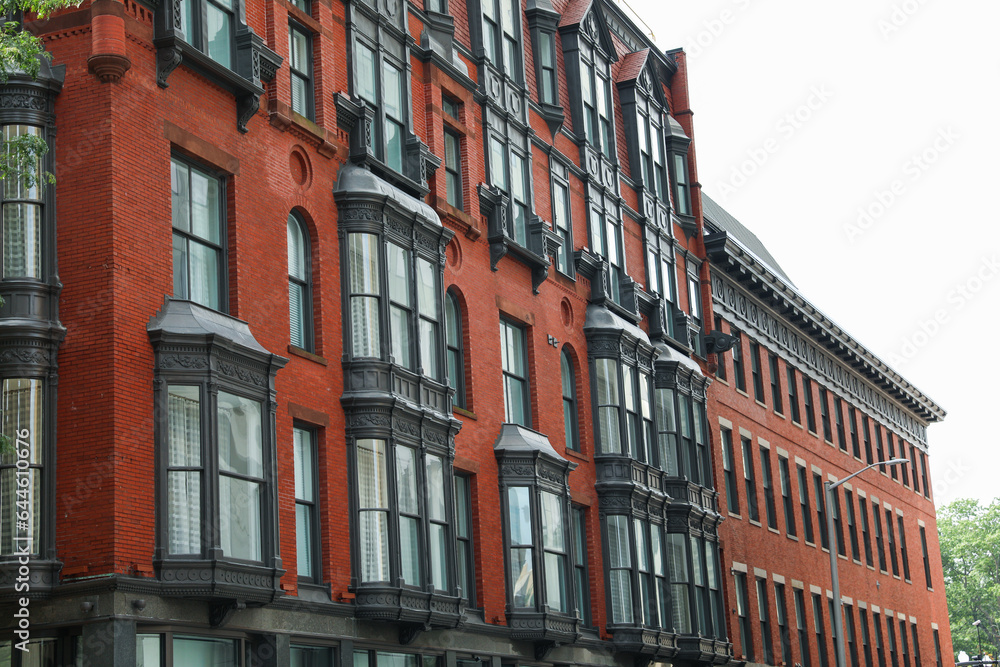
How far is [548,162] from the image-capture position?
35406 mm

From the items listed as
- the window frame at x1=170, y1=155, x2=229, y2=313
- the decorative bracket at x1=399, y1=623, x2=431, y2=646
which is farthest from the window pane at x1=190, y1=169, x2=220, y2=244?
the decorative bracket at x1=399, y1=623, x2=431, y2=646

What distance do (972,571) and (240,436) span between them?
10031 centimetres

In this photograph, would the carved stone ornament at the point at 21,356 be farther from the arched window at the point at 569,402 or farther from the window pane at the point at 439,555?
the arched window at the point at 569,402

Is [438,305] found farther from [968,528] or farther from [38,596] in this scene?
[968,528]

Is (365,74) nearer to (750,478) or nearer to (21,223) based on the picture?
(21,223)

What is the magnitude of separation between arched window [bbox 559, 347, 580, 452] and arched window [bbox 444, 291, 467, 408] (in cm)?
521

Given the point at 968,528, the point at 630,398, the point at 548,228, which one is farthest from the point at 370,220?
the point at 968,528

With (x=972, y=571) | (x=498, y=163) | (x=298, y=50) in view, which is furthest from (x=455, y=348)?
(x=972, y=571)

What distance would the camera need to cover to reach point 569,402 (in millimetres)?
34375

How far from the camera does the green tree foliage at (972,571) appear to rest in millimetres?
106312

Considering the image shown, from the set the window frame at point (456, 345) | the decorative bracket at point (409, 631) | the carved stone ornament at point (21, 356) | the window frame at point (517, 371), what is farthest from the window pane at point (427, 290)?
the carved stone ornament at point (21, 356)

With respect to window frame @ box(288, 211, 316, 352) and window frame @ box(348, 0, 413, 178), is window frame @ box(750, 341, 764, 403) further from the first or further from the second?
window frame @ box(288, 211, 316, 352)

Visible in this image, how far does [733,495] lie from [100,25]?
95.1 feet

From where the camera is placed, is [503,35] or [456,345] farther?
[503,35]
